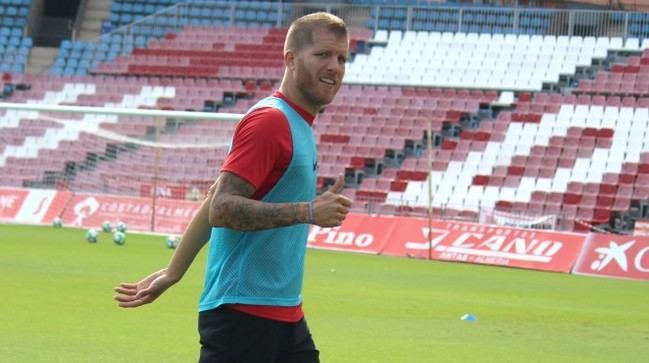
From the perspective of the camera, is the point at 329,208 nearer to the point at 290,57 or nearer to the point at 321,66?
the point at 321,66

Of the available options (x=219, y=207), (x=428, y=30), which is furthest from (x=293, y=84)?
(x=428, y=30)

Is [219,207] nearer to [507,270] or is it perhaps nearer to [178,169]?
[507,270]

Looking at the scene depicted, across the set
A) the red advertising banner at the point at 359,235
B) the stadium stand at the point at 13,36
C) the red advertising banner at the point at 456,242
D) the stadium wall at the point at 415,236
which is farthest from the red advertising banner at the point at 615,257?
the stadium stand at the point at 13,36

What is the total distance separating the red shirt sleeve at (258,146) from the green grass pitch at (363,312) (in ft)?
19.6

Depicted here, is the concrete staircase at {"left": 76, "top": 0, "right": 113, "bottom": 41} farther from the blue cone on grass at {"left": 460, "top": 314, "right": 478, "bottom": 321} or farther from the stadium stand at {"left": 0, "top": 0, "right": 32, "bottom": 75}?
the blue cone on grass at {"left": 460, "top": 314, "right": 478, "bottom": 321}

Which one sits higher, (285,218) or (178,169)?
(285,218)

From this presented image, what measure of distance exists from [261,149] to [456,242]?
2418 cm

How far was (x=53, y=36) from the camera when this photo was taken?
172 ft

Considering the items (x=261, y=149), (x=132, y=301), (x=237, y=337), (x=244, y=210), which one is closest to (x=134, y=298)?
(x=132, y=301)

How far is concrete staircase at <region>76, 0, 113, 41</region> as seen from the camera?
169 ft

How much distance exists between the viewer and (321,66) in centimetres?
593

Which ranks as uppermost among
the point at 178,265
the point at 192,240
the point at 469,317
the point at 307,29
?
the point at 307,29

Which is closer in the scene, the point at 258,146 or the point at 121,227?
the point at 258,146

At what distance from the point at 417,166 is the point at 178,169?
6726 millimetres
